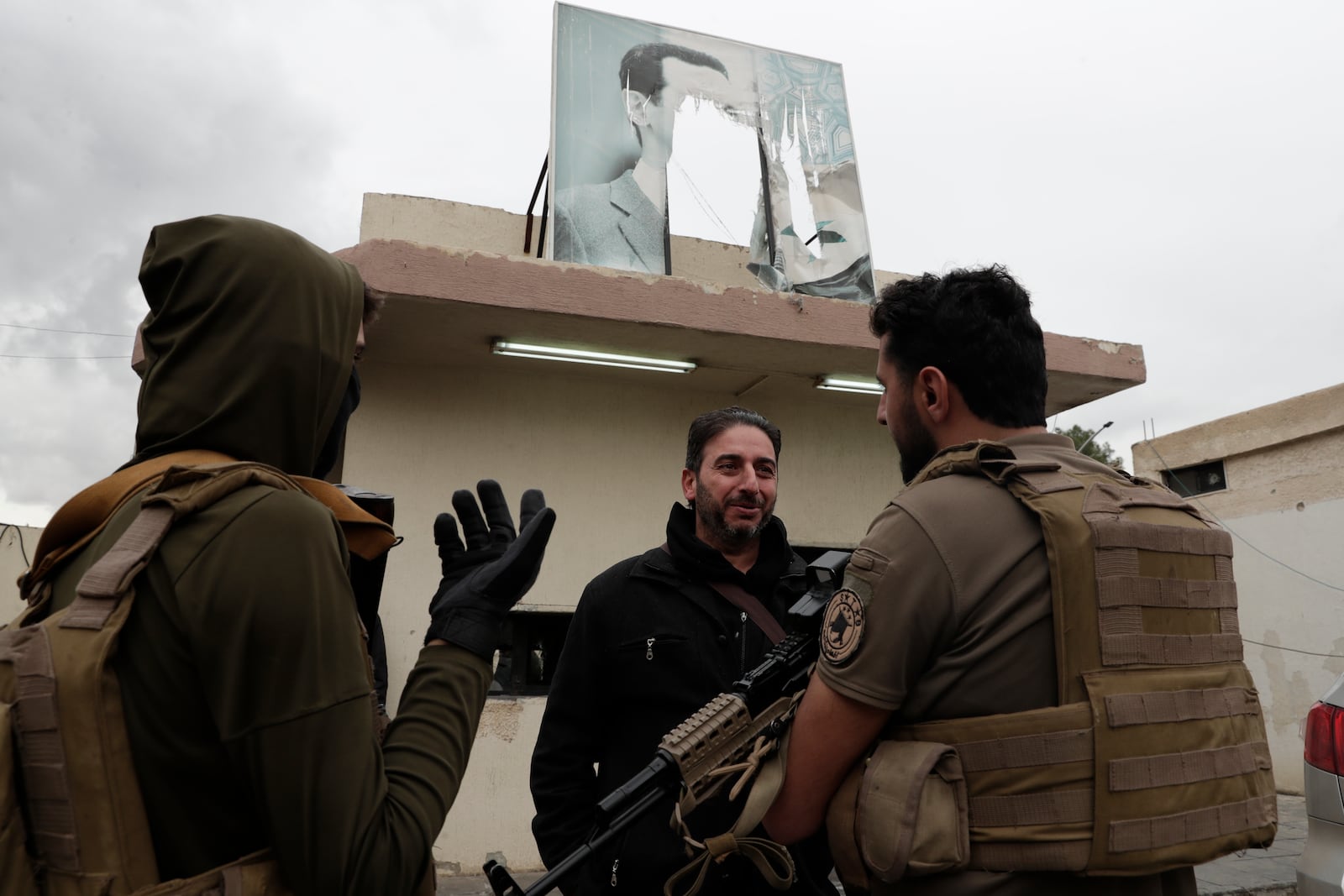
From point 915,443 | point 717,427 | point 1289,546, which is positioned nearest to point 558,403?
point 717,427

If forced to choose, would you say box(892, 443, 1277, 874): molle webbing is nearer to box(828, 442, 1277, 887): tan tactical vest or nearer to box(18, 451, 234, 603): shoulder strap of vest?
box(828, 442, 1277, 887): tan tactical vest

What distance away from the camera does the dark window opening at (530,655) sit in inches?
209

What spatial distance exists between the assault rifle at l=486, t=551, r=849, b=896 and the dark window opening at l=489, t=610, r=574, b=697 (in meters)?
3.78

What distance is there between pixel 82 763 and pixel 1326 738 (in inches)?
130

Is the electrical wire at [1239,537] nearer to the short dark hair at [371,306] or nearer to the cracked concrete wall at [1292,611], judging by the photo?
the cracked concrete wall at [1292,611]

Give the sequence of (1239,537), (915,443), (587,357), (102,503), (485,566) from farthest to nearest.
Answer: (1239,537) → (587,357) → (915,443) → (485,566) → (102,503)

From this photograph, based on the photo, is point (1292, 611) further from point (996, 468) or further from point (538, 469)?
point (996, 468)

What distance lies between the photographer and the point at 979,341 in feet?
5.47

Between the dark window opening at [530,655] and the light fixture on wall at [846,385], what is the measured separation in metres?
2.37

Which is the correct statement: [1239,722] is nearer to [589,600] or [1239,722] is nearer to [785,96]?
[589,600]

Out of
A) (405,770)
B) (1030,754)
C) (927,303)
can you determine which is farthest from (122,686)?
(927,303)

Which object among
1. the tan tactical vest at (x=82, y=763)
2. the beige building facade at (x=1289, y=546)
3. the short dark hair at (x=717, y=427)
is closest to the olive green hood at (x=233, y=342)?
the tan tactical vest at (x=82, y=763)

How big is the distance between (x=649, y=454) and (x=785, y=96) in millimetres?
3380

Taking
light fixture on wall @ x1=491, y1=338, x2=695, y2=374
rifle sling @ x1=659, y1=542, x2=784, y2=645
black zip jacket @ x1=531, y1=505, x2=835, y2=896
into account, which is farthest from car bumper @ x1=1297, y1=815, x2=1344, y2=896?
light fixture on wall @ x1=491, y1=338, x2=695, y2=374
